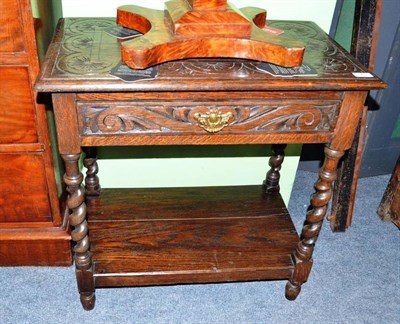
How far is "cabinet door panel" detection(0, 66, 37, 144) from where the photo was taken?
4.96 ft

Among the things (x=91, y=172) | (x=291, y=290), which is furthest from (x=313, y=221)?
(x=91, y=172)

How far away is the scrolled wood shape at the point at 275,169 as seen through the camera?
2.04 metres

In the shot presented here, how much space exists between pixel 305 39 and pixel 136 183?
3.26 ft

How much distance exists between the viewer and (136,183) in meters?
2.17

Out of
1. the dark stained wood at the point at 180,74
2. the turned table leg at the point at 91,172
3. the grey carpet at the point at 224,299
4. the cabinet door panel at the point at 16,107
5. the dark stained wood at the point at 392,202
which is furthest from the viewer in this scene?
the dark stained wood at the point at 392,202

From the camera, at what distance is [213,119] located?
4.46 feet

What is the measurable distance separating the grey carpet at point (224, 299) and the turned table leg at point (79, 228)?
5.0 inches

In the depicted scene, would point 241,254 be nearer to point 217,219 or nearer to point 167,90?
point 217,219

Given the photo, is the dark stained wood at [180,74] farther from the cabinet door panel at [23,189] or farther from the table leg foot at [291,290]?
the table leg foot at [291,290]

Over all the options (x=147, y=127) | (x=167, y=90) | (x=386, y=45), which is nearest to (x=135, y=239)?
(x=147, y=127)

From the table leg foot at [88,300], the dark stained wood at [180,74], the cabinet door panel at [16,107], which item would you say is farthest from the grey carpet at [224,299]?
the dark stained wood at [180,74]

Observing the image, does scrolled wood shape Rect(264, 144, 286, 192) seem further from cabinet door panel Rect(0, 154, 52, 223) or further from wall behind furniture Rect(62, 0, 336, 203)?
cabinet door panel Rect(0, 154, 52, 223)

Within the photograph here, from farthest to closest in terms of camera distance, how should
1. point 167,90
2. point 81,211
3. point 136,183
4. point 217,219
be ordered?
point 136,183
point 217,219
point 81,211
point 167,90

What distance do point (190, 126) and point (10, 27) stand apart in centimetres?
62
